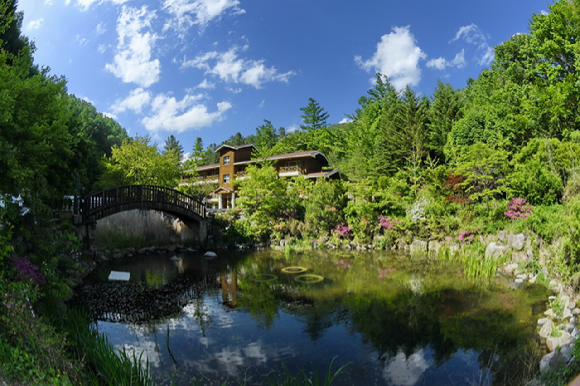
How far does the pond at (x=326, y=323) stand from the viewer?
6152mm

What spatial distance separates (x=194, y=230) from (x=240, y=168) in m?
18.0

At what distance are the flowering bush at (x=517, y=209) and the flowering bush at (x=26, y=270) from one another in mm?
17185

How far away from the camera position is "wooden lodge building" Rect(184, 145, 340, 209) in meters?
36.5

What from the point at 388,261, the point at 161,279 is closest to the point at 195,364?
the point at 161,279

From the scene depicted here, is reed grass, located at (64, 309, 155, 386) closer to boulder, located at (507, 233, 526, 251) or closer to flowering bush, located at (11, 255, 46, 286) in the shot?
flowering bush, located at (11, 255, 46, 286)

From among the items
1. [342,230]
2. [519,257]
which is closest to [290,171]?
[342,230]

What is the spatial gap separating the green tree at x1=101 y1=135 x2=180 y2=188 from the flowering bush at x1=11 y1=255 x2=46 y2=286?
22.4 m

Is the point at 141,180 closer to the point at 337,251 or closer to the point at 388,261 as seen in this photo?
the point at 337,251

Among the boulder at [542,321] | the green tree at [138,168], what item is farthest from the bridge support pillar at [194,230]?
the boulder at [542,321]

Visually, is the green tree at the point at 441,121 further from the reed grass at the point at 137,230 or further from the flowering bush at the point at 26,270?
the flowering bush at the point at 26,270

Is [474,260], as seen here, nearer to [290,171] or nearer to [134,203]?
[134,203]

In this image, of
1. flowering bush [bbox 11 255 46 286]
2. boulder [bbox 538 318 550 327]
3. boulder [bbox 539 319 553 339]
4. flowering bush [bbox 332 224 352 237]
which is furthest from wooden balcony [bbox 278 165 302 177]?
flowering bush [bbox 11 255 46 286]

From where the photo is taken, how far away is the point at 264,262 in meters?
16.9

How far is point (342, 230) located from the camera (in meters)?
22.2
